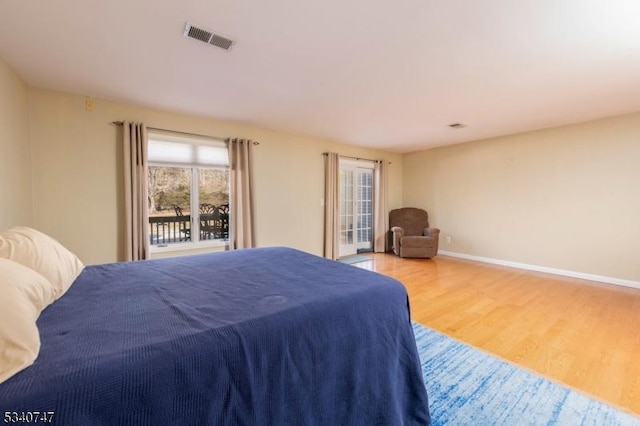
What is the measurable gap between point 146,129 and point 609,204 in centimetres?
659

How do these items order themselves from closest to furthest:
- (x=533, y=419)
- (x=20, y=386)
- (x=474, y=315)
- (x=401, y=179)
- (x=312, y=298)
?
(x=20, y=386) < (x=312, y=298) < (x=533, y=419) < (x=474, y=315) < (x=401, y=179)

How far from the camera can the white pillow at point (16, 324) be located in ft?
2.52

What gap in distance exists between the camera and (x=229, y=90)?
3.03 metres

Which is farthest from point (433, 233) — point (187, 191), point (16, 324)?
point (16, 324)

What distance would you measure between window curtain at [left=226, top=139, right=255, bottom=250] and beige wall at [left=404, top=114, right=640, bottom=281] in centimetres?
425

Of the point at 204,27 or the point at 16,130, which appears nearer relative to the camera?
the point at 204,27

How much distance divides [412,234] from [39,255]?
19.5ft

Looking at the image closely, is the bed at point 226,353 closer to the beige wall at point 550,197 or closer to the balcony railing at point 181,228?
the balcony railing at point 181,228

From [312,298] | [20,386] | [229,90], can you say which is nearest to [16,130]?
[229,90]

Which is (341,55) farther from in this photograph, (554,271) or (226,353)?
(554,271)

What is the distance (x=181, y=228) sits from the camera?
4062mm

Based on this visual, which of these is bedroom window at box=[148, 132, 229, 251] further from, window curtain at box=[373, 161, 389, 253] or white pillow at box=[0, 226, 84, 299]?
window curtain at box=[373, 161, 389, 253]

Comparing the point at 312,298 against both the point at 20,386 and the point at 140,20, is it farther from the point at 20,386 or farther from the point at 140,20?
the point at 140,20

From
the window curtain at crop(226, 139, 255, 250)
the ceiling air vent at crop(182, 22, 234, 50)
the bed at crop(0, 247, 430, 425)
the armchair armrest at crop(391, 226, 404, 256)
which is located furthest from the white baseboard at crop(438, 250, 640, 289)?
the ceiling air vent at crop(182, 22, 234, 50)
